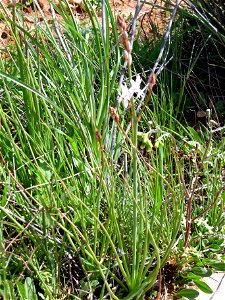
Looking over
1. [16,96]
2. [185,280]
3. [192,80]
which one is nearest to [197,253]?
[185,280]

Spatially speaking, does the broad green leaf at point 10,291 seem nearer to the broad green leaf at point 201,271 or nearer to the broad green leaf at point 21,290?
the broad green leaf at point 21,290

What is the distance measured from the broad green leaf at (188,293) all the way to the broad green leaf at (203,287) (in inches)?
2.0

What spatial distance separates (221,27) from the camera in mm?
2529

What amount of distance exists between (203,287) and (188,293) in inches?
2.3

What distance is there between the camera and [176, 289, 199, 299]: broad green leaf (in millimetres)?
1647

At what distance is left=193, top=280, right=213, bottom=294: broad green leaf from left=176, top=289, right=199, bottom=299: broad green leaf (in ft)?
0.17

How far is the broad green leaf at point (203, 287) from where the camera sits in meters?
1.68

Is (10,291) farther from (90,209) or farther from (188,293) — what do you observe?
(188,293)

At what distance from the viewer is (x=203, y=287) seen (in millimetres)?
1688

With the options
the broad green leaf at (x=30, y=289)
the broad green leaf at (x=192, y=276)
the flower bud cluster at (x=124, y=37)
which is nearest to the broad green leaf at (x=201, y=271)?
the broad green leaf at (x=192, y=276)

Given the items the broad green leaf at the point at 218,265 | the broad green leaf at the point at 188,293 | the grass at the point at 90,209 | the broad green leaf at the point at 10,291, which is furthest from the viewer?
the broad green leaf at the point at 218,265

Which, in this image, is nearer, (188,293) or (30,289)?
(30,289)

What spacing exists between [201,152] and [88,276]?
776mm

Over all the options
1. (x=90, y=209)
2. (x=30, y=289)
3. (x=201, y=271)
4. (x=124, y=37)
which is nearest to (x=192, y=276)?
(x=201, y=271)
